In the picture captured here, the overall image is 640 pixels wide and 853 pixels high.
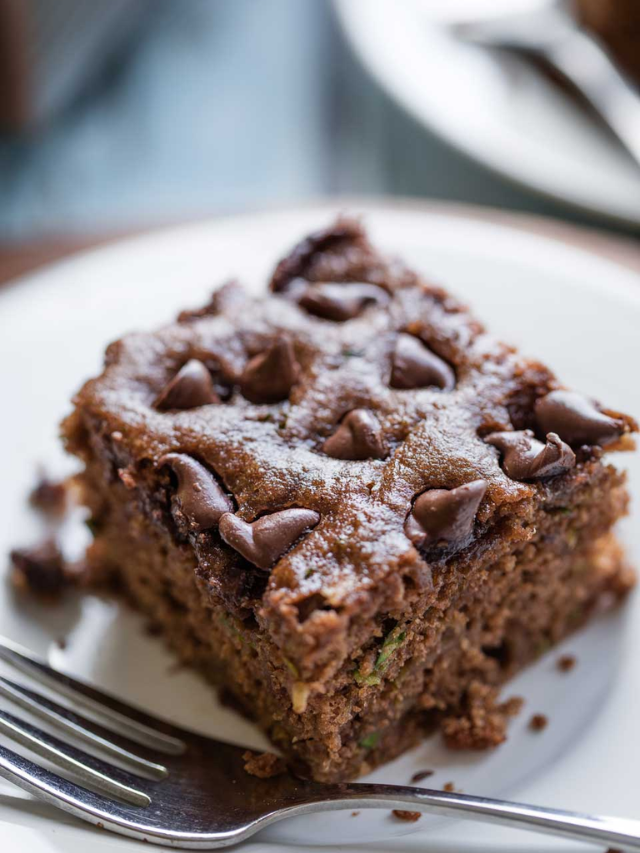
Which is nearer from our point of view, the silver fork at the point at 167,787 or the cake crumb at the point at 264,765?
the silver fork at the point at 167,787

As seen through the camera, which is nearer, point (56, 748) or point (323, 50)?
point (56, 748)

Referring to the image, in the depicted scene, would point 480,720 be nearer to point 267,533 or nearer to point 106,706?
point 267,533

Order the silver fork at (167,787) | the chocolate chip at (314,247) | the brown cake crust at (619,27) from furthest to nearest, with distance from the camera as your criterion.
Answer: the brown cake crust at (619,27)
the chocolate chip at (314,247)
the silver fork at (167,787)

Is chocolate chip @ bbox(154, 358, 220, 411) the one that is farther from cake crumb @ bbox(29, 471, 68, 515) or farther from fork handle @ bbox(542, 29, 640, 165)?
fork handle @ bbox(542, 29, 640, 165)

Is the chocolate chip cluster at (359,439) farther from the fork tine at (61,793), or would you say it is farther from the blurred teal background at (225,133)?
the blurred teal background at (225,133)

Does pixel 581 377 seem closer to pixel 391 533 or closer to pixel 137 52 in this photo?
pixel 391 533

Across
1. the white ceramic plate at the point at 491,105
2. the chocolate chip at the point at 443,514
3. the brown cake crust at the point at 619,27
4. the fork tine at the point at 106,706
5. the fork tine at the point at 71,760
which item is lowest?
the fork tine at the point at 106,706

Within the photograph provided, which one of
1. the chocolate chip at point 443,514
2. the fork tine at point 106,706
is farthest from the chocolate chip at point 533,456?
the fork tine at point 106,706

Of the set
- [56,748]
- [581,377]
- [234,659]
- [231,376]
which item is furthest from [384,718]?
[581,377]
